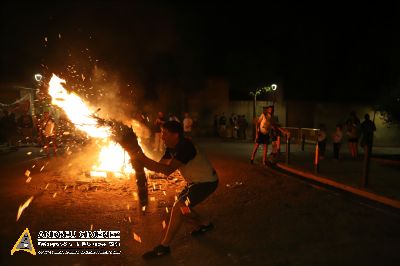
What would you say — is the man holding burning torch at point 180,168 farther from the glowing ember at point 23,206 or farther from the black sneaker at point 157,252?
the glowing ember at point 23,206

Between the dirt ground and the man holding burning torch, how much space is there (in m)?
0.37

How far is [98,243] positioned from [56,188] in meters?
3.40

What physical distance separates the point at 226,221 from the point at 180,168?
4.91 feet

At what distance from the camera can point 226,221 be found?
496 cm

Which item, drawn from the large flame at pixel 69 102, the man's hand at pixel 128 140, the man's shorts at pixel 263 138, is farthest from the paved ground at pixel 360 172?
the large flame at pixel 69 102

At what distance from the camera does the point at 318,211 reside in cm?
546

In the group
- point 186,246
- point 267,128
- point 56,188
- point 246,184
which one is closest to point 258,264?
point 186,246

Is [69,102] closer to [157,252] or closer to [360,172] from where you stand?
[157,252]

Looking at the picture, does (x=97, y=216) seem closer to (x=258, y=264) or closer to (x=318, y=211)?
(x=258, y=264)

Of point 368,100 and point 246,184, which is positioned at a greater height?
point 368,100

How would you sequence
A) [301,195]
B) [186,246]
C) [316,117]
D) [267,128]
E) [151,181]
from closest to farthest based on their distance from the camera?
[186,246]
[301,195]
[151,181]
[267,128]
[316,117]

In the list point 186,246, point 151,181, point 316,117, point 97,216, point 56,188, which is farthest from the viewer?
point 316,117

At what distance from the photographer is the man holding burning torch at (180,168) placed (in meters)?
3.80

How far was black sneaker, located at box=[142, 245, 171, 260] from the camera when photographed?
12.1 ft
